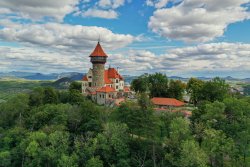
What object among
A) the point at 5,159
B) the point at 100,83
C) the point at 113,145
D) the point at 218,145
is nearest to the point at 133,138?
the point at 113,145

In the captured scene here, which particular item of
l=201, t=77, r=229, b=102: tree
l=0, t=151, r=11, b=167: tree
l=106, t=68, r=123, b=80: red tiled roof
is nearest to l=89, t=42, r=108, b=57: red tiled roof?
l=106, t=68, r=123, b=80: red tiled roof

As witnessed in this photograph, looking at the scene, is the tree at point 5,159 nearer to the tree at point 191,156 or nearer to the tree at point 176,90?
the tree at point 191,156

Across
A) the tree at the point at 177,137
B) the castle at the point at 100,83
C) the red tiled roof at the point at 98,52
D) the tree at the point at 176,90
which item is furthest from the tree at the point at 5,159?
the tree at the point at 176,90

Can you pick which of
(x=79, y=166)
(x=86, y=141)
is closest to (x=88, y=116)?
(x=86, y=141)

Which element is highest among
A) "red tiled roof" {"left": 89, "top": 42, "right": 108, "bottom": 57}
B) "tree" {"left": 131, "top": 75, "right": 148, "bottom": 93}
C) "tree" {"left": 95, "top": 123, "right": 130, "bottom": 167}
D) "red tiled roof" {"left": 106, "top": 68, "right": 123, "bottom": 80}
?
"red tiled roof" {"left": 89, "top": 42, "right": 108, "bottom": 57}

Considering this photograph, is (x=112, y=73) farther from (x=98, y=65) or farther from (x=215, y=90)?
(x=215, y=90)

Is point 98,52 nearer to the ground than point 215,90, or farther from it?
farther from it

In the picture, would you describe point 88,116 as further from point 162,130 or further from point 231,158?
point 231,158

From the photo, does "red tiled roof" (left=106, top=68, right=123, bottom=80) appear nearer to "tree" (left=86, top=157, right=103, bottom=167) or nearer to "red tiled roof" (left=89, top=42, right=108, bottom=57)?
"red tiled roof" (left=89, top=42, right=108, bottom=57)
